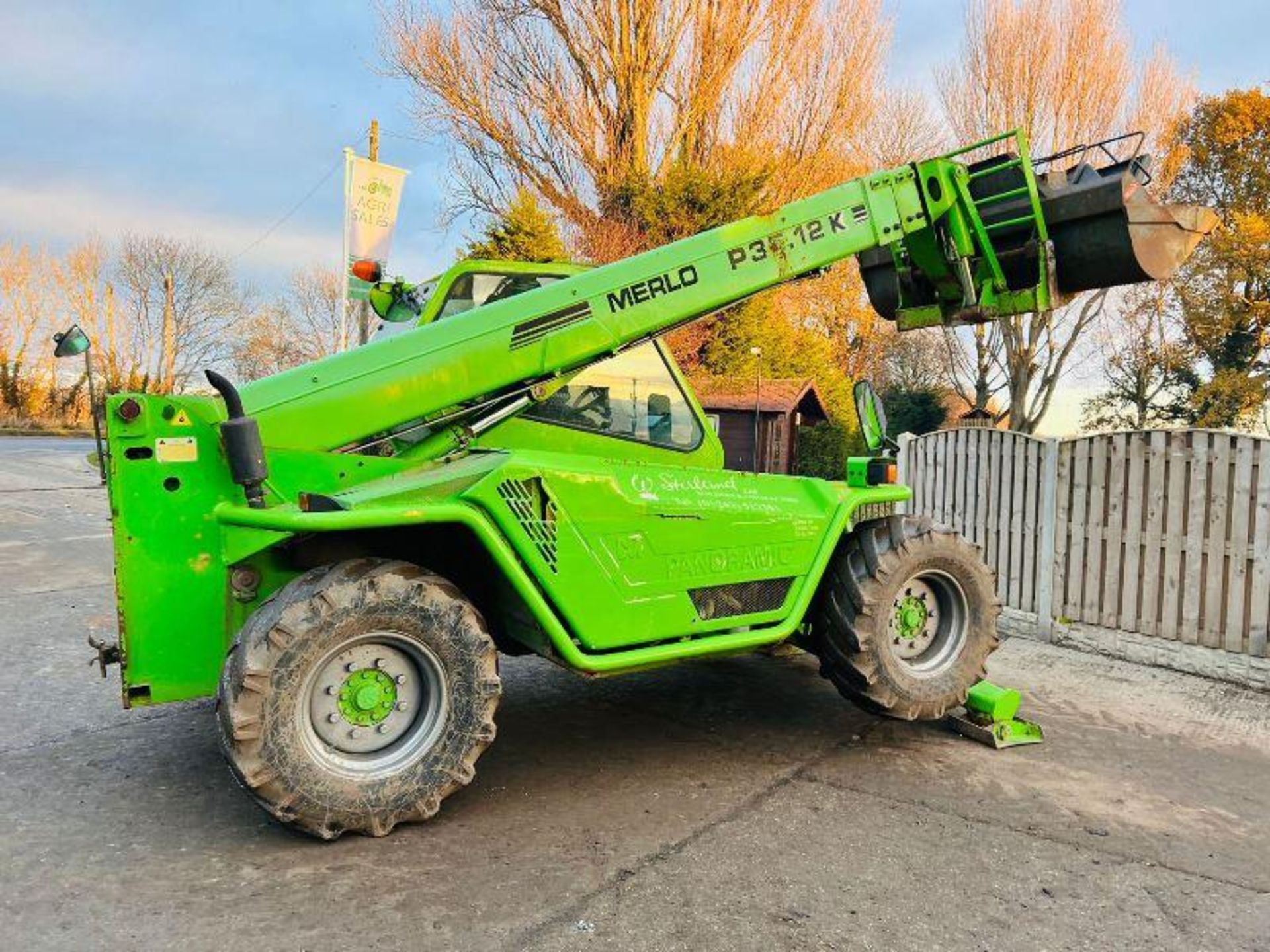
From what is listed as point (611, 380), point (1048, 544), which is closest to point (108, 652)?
point (611, 380)

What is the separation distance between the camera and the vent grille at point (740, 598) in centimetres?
432

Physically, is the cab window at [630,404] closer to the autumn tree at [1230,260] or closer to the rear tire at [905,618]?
the rear tire at [905,618]

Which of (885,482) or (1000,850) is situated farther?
(885,482)

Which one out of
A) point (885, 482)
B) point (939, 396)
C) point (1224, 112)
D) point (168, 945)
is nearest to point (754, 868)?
point (168, 945)

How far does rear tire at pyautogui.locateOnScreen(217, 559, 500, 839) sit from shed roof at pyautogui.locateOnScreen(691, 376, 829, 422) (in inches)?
702

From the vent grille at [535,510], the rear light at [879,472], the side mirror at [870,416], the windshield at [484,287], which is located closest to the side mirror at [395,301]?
the windshield at [484,287]

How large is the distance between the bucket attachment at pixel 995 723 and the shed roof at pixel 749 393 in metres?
16.4

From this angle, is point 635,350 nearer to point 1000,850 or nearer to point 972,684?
point 972,684

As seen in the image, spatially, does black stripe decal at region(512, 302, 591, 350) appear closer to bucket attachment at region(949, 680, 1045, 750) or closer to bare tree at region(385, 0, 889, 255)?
bucket attachment at region(949, 680, 1045, 750)

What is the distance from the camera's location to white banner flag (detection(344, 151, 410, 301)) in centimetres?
1464

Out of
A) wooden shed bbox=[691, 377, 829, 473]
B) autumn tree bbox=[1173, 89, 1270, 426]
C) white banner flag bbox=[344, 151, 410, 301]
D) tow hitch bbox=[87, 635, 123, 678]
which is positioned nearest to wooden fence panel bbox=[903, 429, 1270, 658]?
tow hitch bbox=[87, 635, 123, 678]

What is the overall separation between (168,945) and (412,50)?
979 inches

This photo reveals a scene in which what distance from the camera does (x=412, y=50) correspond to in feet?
78.6

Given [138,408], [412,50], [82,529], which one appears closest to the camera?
[138,408]
